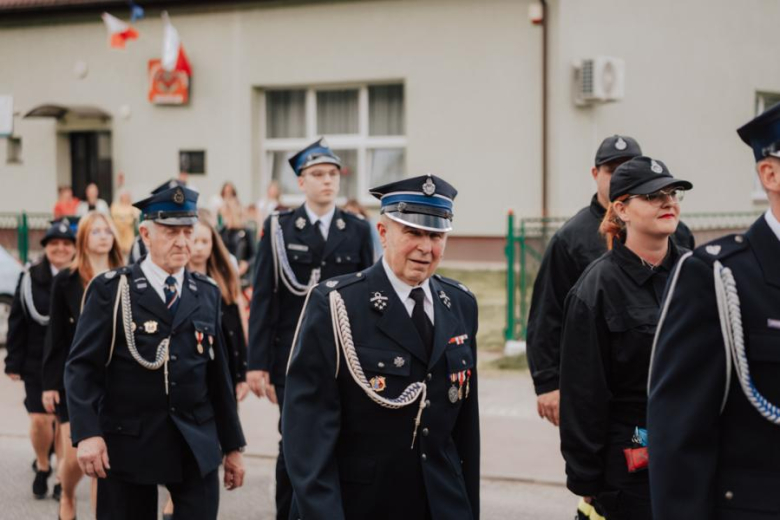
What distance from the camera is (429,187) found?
3.94m

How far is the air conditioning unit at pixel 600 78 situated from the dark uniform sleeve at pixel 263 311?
11.5m

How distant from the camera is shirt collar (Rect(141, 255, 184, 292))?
5.36 meters

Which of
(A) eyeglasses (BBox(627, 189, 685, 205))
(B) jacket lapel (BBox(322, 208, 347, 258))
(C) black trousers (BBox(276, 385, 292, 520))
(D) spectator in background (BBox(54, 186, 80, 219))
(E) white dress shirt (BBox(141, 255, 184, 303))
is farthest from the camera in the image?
(D) spectator in background (BBox(54, 186, 80, 219))

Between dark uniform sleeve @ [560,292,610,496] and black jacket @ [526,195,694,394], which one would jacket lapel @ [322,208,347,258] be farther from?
dark uniform sleeve @ [560,292,610,496]

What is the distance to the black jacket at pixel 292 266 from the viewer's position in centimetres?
690

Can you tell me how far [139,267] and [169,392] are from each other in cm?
63

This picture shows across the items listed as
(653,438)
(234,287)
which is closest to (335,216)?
(234,287)

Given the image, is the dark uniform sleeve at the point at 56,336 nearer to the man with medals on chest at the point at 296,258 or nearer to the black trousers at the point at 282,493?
the man with medals on chest at the point at 296,258

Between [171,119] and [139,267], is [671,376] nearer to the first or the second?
[139,267]

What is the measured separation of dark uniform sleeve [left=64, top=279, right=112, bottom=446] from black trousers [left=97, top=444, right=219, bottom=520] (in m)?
0.30

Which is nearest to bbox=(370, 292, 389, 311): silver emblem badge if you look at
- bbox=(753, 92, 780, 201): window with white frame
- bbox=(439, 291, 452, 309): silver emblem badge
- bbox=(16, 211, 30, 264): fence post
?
bbox=(439, 291, 452, 309): silver emblem badge

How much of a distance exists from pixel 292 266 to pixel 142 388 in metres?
1.93

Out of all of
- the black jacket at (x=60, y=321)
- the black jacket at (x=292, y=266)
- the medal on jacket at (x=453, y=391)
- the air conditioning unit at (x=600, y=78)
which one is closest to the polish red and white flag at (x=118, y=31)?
the air conditioning unit at (x=600, y=78)

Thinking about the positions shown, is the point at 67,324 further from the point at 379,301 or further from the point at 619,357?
the point at 619,357
